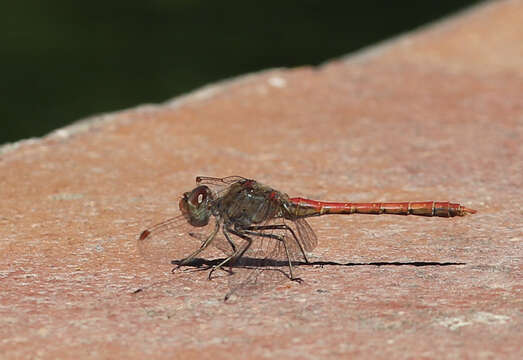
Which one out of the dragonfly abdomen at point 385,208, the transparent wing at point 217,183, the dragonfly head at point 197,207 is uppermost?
the transparent wing at point 217,183

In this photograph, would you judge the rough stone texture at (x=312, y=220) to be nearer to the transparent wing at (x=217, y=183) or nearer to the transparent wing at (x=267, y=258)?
the transparent wing at (x=267, y=258)

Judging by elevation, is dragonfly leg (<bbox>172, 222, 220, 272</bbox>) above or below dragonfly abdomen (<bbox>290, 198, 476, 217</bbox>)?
below

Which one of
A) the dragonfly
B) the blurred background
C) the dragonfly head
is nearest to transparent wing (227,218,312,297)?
the dragonfly

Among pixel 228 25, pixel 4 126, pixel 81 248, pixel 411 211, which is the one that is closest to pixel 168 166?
pixel 81 248

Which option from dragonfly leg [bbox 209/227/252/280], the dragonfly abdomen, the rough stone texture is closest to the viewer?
the rough stone texture

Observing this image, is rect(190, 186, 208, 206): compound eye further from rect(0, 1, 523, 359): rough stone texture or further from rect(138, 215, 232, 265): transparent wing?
rect(0, 1, 523, 359): rough stone texture

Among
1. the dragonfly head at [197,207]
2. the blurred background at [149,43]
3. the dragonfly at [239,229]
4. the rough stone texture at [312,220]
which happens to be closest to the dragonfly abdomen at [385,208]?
the dragonfly at [239,229]

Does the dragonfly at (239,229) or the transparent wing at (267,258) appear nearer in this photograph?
the transparent wing at (267,258)

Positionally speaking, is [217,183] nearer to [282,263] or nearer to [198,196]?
[198,196]
